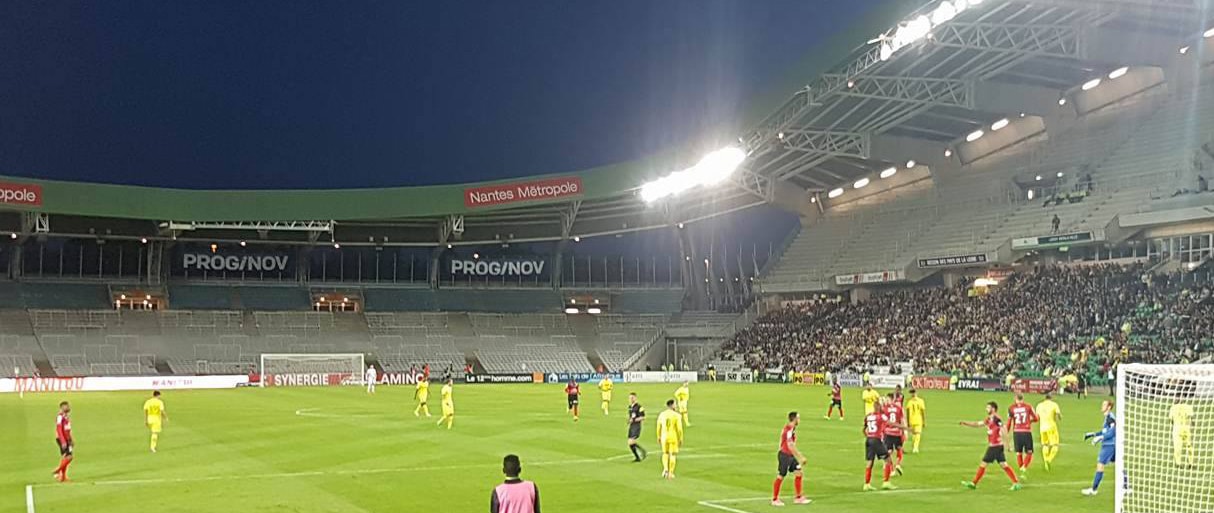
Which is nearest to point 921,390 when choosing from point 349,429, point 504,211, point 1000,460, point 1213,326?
point 1213,326

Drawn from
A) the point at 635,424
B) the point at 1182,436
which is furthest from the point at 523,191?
the point at 1182,436

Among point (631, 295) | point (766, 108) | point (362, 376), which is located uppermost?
point (766, 108)

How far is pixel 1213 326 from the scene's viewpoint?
164 feet

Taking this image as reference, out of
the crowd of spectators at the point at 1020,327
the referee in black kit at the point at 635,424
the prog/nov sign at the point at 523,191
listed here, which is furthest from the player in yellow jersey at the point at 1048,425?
the prog/nov sign at the point at 523,191

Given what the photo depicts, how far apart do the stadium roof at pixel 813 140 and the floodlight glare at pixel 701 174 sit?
865 millimetres

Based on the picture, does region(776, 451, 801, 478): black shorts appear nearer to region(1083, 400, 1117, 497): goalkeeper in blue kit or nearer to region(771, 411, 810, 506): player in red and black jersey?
region(771, 411, 810, 506): player in red and black jersey

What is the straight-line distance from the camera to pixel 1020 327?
2398 inches

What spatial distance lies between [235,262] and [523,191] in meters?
28.3

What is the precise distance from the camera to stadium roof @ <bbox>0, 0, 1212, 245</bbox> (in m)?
50.2

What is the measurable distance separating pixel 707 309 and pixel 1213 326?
49.8 metres

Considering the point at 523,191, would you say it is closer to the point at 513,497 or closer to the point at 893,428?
the point at 893,428

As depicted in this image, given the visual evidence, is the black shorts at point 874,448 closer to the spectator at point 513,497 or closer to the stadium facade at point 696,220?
the spectator at point 513,497

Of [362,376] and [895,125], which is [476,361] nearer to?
[362,376]

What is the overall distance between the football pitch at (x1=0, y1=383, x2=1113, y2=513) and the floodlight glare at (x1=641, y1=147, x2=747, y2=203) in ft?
66.2
